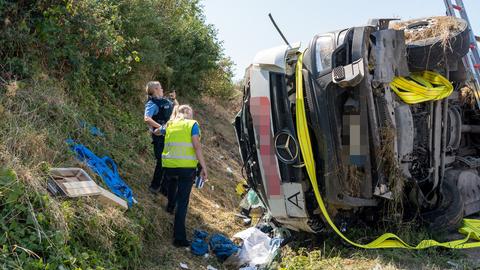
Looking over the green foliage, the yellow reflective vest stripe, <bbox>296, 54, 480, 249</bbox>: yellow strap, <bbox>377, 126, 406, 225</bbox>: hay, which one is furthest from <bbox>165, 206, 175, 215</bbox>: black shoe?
<bbox>377, 126, 406, 225</bbox>: hay

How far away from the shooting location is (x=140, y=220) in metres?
5.13

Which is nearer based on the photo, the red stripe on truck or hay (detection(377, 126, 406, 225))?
hay (detection(377, 126, 406, 225))

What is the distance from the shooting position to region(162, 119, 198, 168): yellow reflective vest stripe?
5.34 metres

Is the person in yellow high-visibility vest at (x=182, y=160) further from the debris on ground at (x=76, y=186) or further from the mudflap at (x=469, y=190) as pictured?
the mudflap at (x=469, y=190)

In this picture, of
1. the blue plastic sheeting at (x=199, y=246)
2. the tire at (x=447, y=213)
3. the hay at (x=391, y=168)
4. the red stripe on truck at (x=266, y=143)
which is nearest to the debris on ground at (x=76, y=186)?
the blue plastic sheeting at (x=199, y=246)

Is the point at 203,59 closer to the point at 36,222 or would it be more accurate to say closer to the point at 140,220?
the point at 140,220

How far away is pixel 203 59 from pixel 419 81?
6.28m

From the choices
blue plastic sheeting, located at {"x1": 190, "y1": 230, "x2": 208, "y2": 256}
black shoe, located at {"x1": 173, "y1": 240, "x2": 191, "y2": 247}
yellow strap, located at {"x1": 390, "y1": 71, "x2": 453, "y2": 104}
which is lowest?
blue plastic sheeting, located at {"x1": 190, "y1": 230, "x2": 208, "y2": 256}

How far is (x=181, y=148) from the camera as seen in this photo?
5344mm

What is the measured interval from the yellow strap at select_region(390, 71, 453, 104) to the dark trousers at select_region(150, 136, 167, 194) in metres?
2.68

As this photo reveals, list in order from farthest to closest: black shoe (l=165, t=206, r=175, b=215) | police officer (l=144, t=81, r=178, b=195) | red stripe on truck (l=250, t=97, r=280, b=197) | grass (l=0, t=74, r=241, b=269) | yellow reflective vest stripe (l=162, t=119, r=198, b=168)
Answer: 1. police officer (l=144, t=81, r=178, b=195)
2. black shoe (l=165, t=206, r=175, b=215)
3. yellow reflective vest stripe (l=162, t=119, r=198, b=168)
4. red stripe on truck (l=250, t=97, r=280, b=197)
5. grass (l=0, t=74, r=241, b=269)

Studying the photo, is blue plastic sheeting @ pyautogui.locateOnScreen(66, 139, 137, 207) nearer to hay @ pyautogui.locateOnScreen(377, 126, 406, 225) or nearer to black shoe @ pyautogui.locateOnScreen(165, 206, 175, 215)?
black shoe @ pyautogui.locateOnScreen(165, 206, 175, 215)

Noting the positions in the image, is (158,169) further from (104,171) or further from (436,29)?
(436,29)

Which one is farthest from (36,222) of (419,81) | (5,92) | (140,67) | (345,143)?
(140,67)
